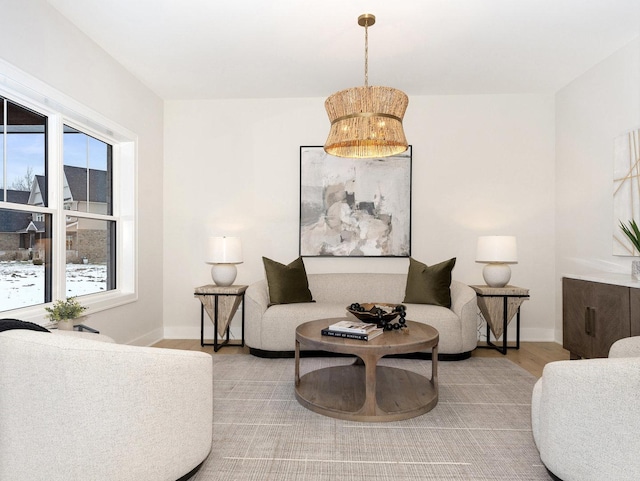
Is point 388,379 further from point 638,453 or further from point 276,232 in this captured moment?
point 276,232

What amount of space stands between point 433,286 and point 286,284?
1.44m

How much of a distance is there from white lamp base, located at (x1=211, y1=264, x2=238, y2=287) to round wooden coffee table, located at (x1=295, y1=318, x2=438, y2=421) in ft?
4.95

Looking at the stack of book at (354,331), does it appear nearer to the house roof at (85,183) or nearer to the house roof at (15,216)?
the house roof at (15,216)

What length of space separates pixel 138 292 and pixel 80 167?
133cm

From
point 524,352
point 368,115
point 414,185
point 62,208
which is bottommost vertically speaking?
point 524,352

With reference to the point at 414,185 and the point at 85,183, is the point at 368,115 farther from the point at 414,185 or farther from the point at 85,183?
the point at 85,183

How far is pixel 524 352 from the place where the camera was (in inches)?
164

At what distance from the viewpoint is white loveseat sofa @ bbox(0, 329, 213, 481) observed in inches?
57.4

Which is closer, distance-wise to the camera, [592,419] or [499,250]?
[592,419]

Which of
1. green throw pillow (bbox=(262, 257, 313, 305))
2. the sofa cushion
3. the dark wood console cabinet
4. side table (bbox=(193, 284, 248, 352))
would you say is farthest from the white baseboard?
the dark wood console cabinet

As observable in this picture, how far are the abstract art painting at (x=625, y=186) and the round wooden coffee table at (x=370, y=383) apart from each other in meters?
1.96

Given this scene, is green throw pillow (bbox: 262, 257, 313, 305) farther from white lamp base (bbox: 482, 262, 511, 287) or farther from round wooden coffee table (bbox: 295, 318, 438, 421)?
white lamp base (bbox: 482, 262, 511, 287)

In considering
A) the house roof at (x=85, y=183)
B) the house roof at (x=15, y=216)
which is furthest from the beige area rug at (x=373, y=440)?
the house roof at (x=85, y=183)

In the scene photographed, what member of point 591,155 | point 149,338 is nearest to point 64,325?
A: point 149,338
